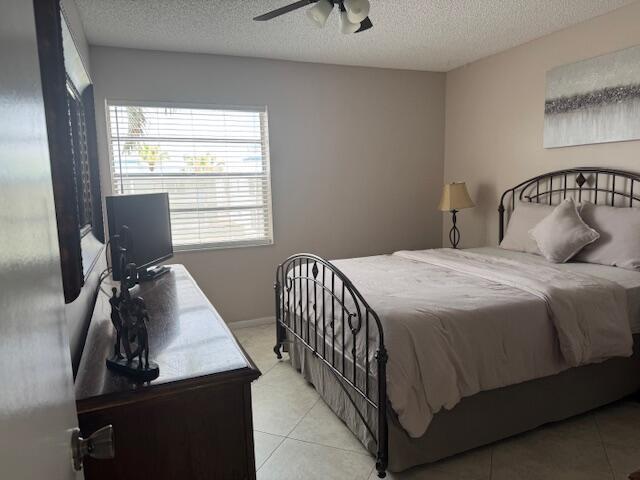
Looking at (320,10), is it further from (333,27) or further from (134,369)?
(134,369)

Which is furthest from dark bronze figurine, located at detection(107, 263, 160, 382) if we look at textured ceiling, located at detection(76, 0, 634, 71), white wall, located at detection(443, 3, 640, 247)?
white wall, located at detection(443, 3, 640, 247)

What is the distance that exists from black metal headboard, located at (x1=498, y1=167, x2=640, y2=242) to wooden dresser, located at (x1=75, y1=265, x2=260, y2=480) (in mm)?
3104

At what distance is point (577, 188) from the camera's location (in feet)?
11.6

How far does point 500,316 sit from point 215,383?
60.8 inches

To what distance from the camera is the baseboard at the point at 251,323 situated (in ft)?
14.0

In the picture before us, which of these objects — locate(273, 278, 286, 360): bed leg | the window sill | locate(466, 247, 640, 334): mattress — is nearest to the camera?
locate(466, 247, 640, 334): mattress

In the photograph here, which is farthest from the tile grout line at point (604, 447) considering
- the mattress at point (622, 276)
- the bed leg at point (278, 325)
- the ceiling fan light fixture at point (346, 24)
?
the ceiling fan light fixture at point (346, 24)

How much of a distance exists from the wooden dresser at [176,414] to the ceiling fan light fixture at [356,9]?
1.83 meters

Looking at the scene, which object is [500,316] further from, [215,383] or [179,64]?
[179,64]

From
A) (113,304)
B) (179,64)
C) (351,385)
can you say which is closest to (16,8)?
(113,304)

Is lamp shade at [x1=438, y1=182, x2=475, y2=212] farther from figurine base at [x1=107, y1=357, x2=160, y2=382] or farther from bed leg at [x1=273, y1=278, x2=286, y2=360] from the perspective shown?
figurine base at [x1=107, y1=357, x2=160, y2=382]

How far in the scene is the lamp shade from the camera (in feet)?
14.0

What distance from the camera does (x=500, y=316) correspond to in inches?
86.7

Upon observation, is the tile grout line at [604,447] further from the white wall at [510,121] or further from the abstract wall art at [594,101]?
the abstract wall art at [594,101]
